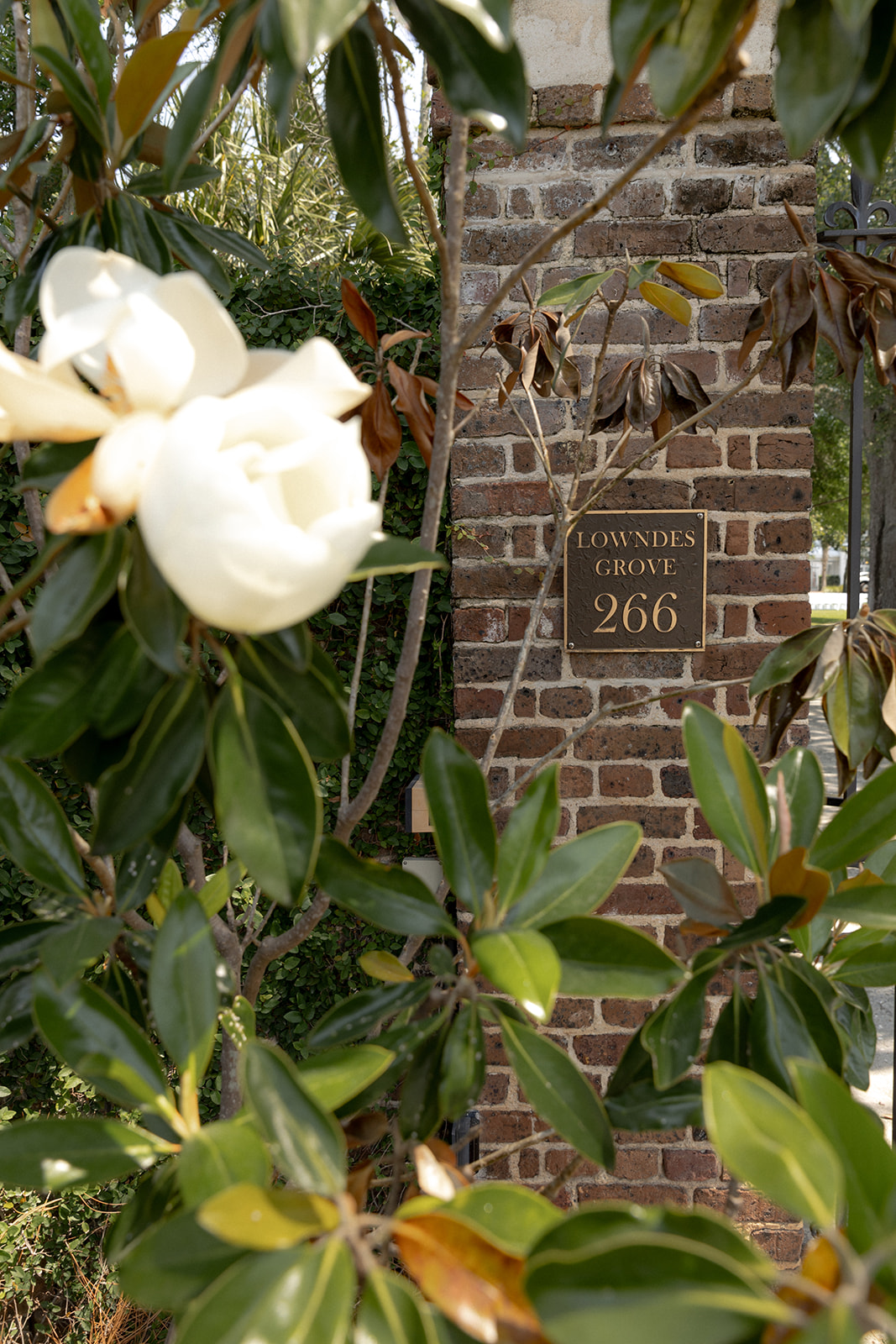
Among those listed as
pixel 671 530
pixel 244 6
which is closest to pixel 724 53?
pixel 244 6

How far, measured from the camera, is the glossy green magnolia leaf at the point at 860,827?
0.64 metres

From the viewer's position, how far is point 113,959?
70cm

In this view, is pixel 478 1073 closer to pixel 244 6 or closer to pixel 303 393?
pixel 303 393

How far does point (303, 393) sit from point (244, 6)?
28 centimetres

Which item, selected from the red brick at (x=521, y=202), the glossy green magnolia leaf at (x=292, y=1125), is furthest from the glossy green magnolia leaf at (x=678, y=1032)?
the red brick at (x=521, y=202)

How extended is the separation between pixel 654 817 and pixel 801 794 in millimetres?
1105

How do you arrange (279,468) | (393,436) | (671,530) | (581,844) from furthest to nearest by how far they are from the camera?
(671,530) → (393,436) → (581,844) → (279,468)

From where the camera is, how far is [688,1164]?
1.78 metres

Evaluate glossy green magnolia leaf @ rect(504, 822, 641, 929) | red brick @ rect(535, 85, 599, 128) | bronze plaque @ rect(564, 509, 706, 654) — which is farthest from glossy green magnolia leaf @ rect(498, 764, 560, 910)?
red brick @ rect(535, 85, 599, 128)

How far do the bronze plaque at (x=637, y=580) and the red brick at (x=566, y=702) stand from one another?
10cm

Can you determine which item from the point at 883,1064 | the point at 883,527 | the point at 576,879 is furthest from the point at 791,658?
the point at 883,527

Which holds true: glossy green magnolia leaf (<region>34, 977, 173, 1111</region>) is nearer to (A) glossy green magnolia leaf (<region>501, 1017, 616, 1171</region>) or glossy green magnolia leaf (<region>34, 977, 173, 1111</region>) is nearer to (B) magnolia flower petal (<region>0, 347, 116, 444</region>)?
Result: (A) glossy green magnolia leaf (<region>501, 1017, 616, 1171</region>)

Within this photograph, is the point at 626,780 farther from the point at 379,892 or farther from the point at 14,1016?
the point at 14,1016

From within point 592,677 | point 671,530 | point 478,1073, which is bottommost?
point 592,677
